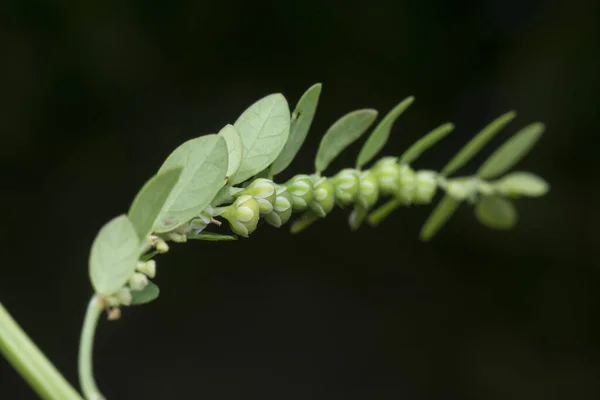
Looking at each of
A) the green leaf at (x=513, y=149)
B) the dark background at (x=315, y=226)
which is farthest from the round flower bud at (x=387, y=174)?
the dark background at (x=315, y=226)

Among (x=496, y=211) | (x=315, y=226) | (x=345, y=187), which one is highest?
(x=345, y=187)

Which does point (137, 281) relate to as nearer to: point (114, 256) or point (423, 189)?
point (114, 256)

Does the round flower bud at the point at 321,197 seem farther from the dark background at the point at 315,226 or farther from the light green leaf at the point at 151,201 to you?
the dark background at the point at 315,226

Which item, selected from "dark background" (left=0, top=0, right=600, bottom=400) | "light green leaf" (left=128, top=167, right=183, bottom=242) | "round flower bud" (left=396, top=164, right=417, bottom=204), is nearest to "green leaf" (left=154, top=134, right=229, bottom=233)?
"light green leaf" (left=128, top=167, right=183, bottom=242)

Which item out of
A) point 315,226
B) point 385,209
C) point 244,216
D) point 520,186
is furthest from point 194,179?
point 315,226

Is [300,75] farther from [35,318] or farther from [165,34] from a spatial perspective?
[35,318]
